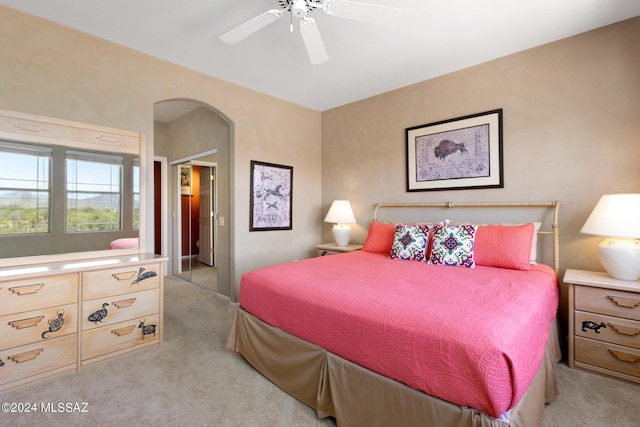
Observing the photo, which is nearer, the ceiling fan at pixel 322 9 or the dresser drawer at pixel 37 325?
the ceiling fan at pixel 322 9

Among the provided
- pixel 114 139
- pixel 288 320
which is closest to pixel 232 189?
pixel 114 139

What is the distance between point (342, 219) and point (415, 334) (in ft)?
8.85

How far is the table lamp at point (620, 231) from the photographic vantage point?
201 centimetres

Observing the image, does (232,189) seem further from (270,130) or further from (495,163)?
(495,163)

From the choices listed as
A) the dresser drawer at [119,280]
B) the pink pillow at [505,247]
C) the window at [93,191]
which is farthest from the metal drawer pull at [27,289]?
the pink pillow at [505,247]

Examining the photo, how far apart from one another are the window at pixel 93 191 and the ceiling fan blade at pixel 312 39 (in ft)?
6.58

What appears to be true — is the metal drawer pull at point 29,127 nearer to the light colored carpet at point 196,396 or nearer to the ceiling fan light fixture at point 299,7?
the light colored carpet at point 196,396

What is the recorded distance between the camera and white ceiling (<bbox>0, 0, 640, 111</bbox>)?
2.19m

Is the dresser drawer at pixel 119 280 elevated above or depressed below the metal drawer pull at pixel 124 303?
above

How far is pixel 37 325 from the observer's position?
78.1 inches

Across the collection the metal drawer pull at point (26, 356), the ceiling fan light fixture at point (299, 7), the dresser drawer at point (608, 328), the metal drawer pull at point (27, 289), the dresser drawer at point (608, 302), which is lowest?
the metal drawer pull at point (26, 356)

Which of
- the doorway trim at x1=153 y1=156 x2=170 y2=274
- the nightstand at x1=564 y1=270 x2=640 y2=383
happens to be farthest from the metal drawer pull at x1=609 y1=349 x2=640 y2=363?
the doorway trim at x1=153 y1=156 x2=170 y2=274

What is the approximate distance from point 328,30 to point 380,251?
2.26m

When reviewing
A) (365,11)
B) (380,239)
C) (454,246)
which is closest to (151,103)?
(365,11)
